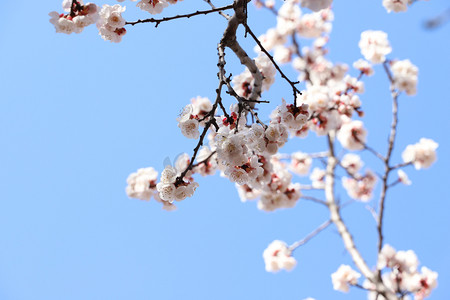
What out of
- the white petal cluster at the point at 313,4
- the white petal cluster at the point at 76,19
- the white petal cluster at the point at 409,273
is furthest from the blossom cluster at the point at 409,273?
the white petal cluster at the point at 76,19

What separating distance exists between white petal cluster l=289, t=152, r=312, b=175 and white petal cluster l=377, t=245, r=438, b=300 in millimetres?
1596

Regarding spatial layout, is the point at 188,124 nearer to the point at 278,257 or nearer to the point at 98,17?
the point at 98,17

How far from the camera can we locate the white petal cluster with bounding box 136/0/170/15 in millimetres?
2102

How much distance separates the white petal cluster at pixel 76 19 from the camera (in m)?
2.01

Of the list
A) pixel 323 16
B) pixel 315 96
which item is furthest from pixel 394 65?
pixel 315 96

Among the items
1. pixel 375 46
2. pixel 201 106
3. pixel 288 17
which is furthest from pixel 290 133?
pixel 288 17

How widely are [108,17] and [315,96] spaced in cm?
217

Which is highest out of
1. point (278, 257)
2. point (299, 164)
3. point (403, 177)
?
point (299, 164)

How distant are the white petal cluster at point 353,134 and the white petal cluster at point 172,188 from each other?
3049 mm

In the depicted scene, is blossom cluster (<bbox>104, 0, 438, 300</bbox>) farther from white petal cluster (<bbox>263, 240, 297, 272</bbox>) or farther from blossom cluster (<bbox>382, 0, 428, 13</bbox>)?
blossom cluster (<bbox>382, 0, 428, 13</bbox>)

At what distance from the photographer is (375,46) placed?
4309 millimetres

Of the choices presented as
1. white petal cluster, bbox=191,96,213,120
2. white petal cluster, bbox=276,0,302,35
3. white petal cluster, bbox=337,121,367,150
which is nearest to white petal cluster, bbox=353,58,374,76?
white petal cluster, bbox=337,121,367,150

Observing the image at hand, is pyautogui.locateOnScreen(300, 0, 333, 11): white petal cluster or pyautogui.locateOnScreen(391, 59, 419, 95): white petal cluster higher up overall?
pyautogui.locateOnScreen(391, 59, 419, 95): white petal cluster

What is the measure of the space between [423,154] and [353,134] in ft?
3.35
